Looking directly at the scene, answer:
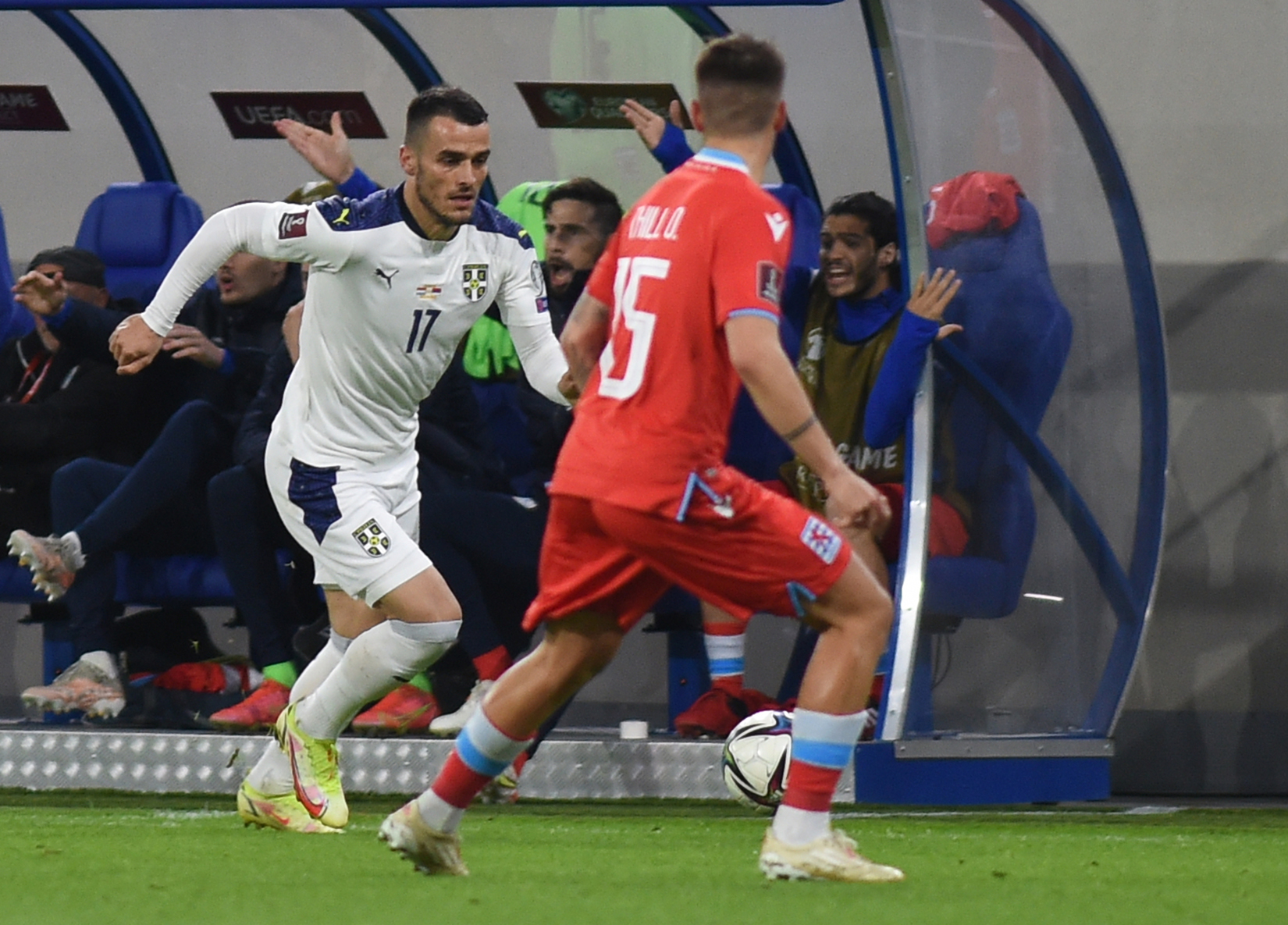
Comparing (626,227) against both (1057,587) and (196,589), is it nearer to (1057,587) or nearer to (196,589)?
(1057,587)

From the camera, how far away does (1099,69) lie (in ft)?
27.2

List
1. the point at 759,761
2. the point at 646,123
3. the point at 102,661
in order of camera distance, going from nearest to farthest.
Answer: the point at 759,761 → the point at 646,123 → the point at 102,661

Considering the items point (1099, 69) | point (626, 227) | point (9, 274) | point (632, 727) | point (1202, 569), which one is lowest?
point (632, 727)

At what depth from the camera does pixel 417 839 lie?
415 cm

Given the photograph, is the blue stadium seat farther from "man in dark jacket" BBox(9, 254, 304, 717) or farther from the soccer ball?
the soccer ball

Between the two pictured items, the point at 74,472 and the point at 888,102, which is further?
the point at 74,472

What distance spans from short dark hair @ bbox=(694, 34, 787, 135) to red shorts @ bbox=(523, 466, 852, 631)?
2.25ft

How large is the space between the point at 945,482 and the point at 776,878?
106 inches

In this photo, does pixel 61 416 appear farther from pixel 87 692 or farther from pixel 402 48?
pixel 402 48

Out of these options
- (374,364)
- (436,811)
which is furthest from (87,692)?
(436,811)

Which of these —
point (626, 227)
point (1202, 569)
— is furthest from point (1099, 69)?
point (626, 227)

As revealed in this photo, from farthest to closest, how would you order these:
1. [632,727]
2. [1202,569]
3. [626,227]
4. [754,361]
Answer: [1202,569] < [632,727] < [626,227] < [754,361]

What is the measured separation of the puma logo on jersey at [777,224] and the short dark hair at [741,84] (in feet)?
0.64

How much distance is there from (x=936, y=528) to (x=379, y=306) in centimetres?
192
